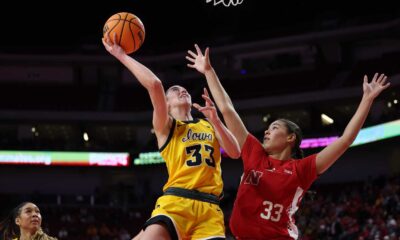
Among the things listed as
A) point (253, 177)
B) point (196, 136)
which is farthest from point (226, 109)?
point (196, 136)

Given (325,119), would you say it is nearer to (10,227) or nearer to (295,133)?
(10,227)

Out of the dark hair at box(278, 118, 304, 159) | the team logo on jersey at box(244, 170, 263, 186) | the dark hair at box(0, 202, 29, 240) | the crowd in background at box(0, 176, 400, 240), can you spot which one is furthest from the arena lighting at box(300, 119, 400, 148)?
the team logo on jersey at box(244, 170, 263, 186)

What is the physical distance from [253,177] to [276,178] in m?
0.17

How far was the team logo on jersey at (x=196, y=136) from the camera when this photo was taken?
5.27 meters

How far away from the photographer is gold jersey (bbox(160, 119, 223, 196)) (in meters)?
5.12

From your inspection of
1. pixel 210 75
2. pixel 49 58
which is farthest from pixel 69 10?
pixel 210 75

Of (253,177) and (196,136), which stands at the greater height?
(196,136)

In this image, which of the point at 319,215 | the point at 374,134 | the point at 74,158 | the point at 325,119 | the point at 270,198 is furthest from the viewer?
the point at 74,158

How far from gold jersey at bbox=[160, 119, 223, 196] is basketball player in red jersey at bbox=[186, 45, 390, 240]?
520 millimetres

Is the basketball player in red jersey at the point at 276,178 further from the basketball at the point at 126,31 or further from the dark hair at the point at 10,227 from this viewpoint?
the dark hair at the point at 10,227

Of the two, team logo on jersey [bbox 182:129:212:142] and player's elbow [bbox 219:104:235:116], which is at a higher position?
player's elbow [bbox 219:104:235:116]

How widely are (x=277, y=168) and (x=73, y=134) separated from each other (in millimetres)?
30009

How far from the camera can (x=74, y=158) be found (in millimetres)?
30953

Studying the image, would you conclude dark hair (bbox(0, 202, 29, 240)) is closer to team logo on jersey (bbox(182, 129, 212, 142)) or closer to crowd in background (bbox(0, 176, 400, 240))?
team logo on jersey (bbox(182, 129, 212, 142))
